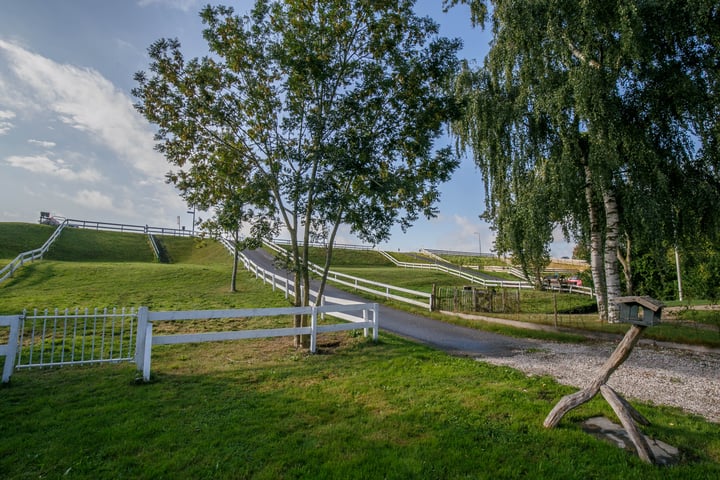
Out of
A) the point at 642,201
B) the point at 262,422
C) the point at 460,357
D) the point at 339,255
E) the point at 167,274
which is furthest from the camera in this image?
the point at 339,255

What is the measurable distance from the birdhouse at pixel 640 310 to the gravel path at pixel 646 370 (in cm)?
214

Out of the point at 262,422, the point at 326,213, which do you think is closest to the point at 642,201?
the point at 326,213

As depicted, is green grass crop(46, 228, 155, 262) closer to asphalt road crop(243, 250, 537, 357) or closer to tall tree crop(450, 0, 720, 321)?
asphalt road crop(243, 250, 537, 357)

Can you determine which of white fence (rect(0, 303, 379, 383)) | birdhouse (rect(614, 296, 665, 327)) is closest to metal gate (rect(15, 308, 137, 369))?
white fence (rect(0, 303, 379, 383))

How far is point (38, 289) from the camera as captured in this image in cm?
1688

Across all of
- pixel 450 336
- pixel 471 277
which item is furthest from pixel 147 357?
pixel 471 277

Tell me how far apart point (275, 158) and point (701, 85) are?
1112 cm

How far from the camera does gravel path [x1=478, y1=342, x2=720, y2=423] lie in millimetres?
5719

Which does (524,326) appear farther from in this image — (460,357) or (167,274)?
(167,274)

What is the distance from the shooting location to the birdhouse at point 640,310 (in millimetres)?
4094

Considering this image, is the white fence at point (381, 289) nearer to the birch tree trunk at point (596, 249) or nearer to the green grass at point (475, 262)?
the birch tree trunk at point (596, 249)

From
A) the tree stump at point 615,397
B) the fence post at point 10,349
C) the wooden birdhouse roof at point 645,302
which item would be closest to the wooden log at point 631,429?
the tree stump at point 615,397

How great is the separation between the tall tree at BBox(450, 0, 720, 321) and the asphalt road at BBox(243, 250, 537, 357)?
3.99 metres

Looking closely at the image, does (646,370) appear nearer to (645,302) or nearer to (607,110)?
(645,302)
